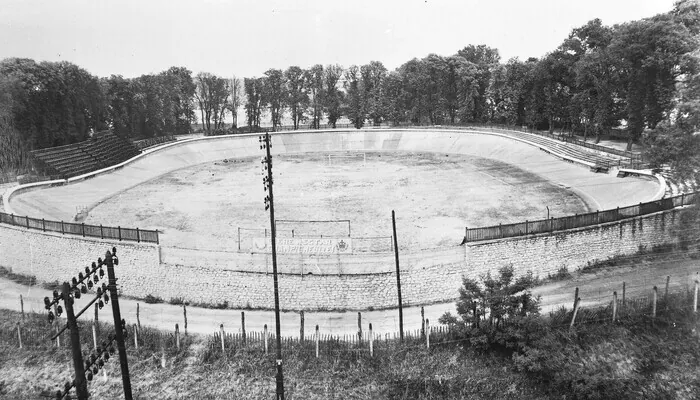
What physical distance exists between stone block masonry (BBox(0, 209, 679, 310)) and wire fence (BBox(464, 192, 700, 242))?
327mm

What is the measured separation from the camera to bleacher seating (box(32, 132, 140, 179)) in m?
48.2

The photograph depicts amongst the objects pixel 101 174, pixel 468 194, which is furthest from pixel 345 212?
pixel 101 174

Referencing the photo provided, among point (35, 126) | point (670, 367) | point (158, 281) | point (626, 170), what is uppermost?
point (35, 126)

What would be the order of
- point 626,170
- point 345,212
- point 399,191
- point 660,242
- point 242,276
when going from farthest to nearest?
1. point 399,191
2. point 626,170
3. point 345,212
4. point 660,242
5. point 242,276

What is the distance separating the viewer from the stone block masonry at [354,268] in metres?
24.1

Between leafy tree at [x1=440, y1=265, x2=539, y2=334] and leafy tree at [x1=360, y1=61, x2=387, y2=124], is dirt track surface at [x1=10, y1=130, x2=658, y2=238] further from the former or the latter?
leafy tree at [x1=440, y1=265, x2=539, y2=334]

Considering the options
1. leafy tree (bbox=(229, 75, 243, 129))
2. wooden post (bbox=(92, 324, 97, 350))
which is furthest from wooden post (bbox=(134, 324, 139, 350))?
leafy tree (bbox=(229, 75, 243, 129))

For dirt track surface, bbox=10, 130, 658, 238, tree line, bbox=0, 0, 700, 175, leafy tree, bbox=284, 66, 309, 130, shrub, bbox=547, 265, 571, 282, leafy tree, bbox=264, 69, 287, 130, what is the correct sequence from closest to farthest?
shrub, bbox=547, 265, 571, 282 → dirt track surface, bbox=10, 130, 658, 238 → tree line, bbox=0, 0, 700, 175 → leafy tree, bbox=264, 69, 287, 130 → leafy tree, bbox=284, 66, 309, 130

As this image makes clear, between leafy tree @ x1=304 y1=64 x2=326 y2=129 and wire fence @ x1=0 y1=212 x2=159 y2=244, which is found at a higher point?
leafy tree @ x1=304 y1=64 x2=326 y2=129

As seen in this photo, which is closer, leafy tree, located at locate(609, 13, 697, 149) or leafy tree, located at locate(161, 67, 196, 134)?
leafy tree, located at locate(609, 13, 697, 149)

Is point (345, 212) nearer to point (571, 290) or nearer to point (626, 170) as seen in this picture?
point (571, 290)

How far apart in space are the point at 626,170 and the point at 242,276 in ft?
99.6

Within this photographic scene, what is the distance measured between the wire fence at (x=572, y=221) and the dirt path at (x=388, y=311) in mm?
2551

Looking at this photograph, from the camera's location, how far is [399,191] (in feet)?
142
